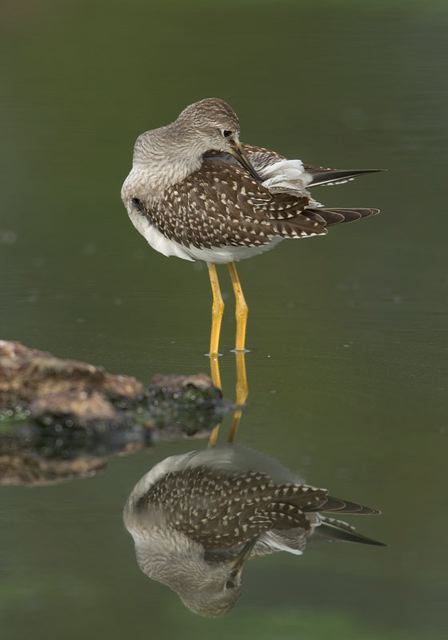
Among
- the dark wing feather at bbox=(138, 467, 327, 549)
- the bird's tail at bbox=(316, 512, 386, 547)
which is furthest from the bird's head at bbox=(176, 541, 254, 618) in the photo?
the bird's tail at bbox=(316, 512, 386, 547)

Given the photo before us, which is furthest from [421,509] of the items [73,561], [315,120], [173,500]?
[315,120]

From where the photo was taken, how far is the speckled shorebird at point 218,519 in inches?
226

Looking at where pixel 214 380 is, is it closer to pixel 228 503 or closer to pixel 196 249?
pixel 196 249

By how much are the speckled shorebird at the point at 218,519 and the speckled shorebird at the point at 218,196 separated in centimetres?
193

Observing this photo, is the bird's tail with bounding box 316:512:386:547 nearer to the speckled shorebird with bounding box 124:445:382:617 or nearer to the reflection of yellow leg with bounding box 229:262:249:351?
the speckled shorebird with bounding box 124:445:382:617

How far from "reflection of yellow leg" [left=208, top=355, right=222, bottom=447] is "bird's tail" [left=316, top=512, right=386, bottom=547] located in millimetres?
1009

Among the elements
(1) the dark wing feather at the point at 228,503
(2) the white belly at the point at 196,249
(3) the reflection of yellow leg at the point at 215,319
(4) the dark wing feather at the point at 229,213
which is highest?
(4) the dark wing feather at the point at 229,213

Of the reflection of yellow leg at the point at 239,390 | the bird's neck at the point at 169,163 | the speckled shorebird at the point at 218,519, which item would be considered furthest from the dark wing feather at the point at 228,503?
the bird's neck at the point at 169,163

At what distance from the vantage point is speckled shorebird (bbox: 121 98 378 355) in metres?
8.46

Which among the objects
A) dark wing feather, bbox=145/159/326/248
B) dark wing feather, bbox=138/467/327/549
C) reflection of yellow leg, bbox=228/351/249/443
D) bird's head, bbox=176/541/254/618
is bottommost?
bird's head, bbox=176/541/254/618

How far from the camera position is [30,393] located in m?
7.05

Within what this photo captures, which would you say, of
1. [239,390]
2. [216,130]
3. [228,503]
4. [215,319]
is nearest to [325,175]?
[216,130]

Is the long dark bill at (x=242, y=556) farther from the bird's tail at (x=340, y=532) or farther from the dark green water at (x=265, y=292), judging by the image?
the bird's tail at (x=340, y=532)

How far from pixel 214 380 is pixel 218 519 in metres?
2.12
